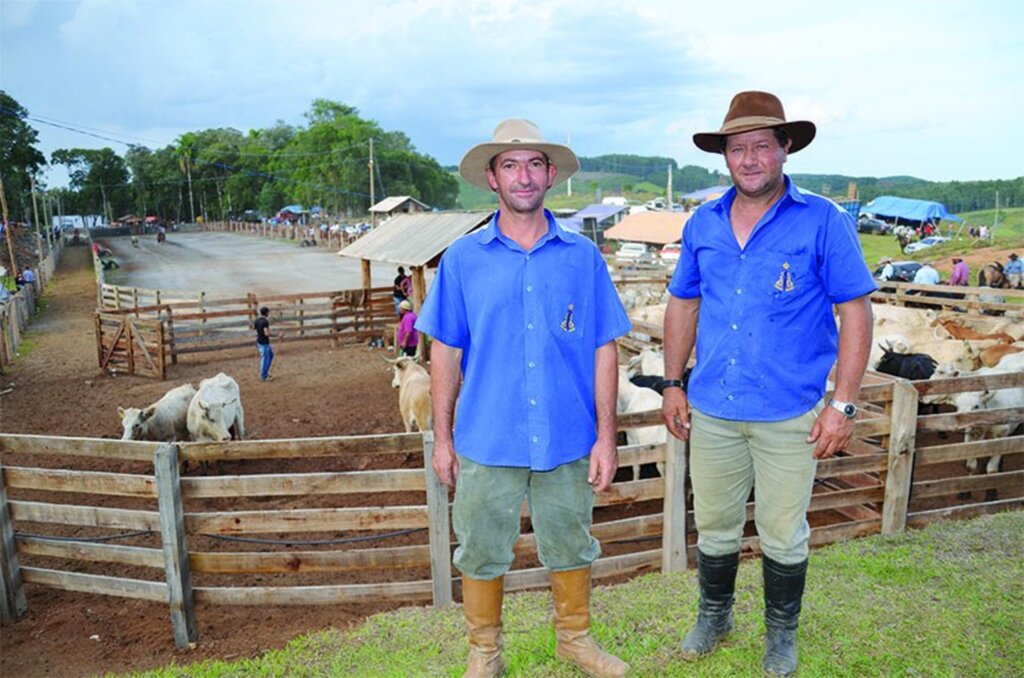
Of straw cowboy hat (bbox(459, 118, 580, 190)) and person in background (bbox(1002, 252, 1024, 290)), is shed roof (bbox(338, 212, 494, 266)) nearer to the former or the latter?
straw cowboy hat (bbox(459, 118, 580, 190))

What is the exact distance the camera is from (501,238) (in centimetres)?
290

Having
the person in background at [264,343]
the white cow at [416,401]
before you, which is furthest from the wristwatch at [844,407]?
the person in background at [264,343]

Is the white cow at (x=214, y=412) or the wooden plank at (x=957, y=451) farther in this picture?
the white cow at (x=214, y=412)

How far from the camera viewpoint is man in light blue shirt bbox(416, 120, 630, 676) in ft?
9.36

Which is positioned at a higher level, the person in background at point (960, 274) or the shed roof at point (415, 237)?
the shed roof at point (415, 237)

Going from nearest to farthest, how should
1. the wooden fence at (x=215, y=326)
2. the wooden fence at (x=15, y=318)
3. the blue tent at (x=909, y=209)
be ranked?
the wooden fence at (x=215, y=326) → the wooden fence at (x=15, y=318) → the blue tent at (x=909, y=209)

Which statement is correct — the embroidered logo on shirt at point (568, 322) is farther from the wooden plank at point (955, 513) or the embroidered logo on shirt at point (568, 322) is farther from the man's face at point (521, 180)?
the wooden plank at point (955, 513)

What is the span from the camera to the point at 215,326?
55.8 feet

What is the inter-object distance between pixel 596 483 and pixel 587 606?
1.99 ft

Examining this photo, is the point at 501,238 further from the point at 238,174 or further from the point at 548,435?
the point at 238,174

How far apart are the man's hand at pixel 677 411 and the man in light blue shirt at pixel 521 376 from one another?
Result: 1.44 feet

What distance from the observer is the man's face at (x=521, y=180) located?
2885mm

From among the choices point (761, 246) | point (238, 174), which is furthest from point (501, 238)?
point (238, 174)

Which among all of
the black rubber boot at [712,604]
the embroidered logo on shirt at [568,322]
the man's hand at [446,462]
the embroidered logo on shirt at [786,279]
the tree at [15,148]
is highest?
the tree at [15,148]
